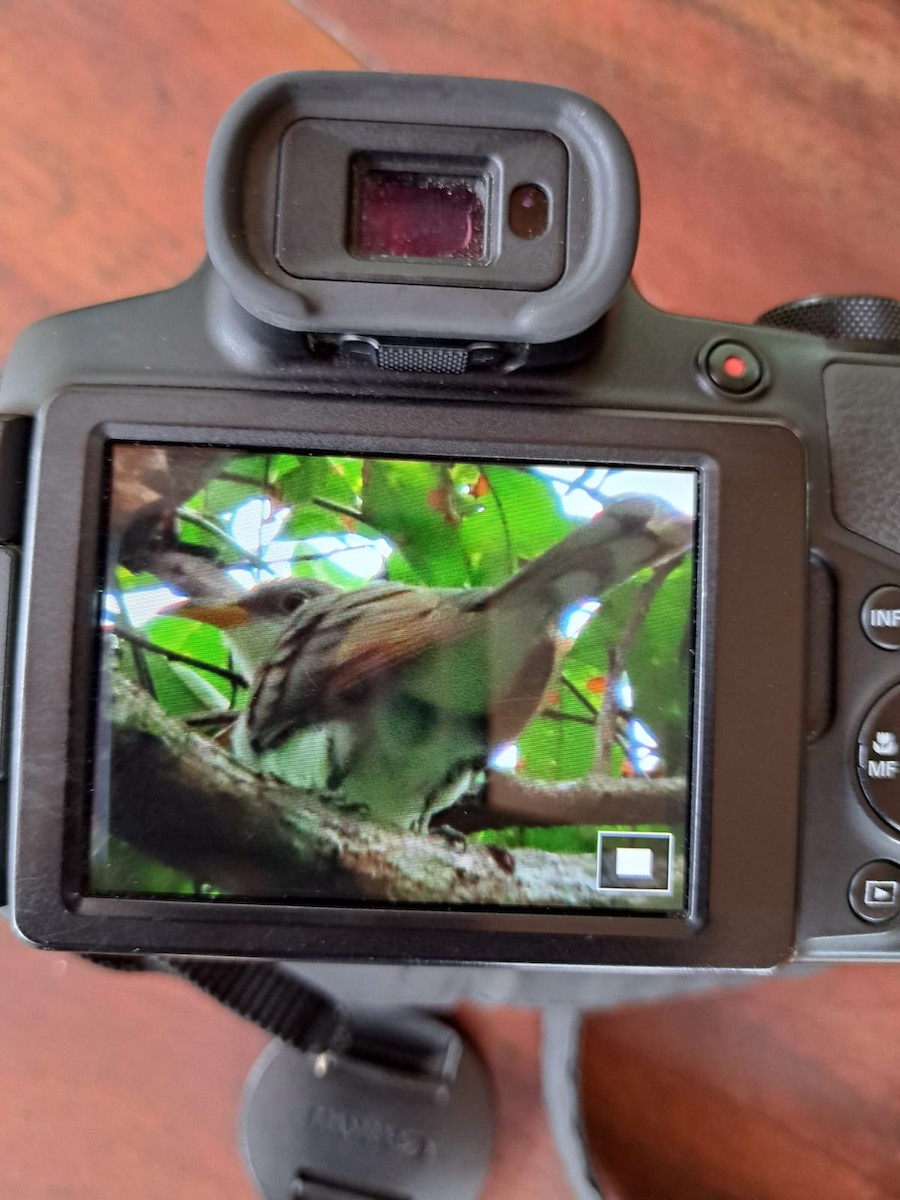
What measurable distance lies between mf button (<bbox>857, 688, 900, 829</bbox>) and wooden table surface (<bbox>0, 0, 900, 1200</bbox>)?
6.8 inches

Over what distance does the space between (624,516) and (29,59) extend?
1.26 ft

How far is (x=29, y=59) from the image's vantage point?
52 centimetres

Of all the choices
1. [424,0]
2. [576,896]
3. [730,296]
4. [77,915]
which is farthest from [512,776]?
[424,0]

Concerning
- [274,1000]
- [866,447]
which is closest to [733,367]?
[866,447]

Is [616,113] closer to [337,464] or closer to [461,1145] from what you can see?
[337,464]

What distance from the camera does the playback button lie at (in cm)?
40

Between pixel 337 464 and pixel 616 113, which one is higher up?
pixel 616 113

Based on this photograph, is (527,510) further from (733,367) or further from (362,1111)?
(362,1111)

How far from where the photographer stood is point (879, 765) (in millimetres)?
397

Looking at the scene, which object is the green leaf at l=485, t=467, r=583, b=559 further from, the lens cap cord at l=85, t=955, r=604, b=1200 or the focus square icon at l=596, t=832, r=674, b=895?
the lens cap cord at l=85, t=955, r=604, b=1200

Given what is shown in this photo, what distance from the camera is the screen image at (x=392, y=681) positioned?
0.38 m

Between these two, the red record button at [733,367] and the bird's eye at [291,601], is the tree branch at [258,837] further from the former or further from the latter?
the red record button at [733,367]

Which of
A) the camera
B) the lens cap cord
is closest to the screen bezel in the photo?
the camera

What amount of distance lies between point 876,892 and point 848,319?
222 millimetres
